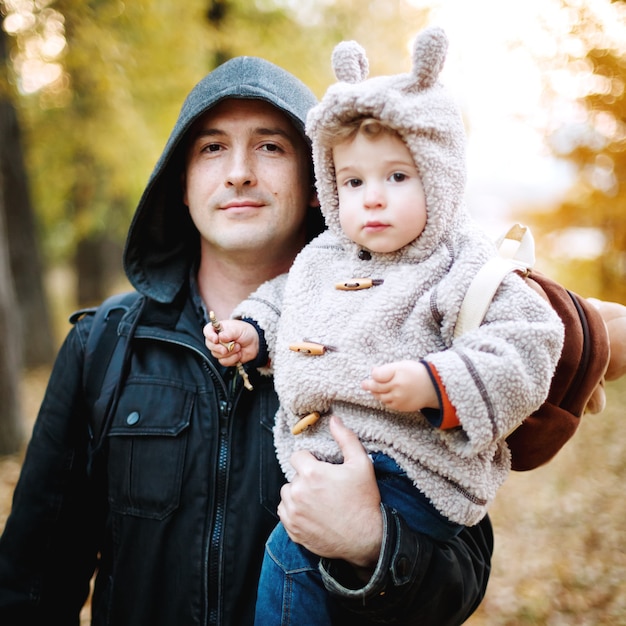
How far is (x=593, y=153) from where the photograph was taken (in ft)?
21.8

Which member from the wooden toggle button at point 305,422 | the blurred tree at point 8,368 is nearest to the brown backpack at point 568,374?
the wooden toggle button at point 305,422

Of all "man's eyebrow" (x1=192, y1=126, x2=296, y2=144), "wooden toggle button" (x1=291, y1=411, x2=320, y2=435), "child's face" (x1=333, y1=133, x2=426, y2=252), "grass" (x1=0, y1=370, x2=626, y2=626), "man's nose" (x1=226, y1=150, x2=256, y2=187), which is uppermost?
"man's eyebrow" (x1=192, y1=126, x2=296, y2=144)

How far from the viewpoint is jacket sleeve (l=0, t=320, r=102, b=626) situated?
212 centimetres

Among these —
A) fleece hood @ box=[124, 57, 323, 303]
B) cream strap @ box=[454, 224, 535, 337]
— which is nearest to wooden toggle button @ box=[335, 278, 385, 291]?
cream strap @ box=[454, 224, 535, 337]

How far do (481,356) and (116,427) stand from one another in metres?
1.34

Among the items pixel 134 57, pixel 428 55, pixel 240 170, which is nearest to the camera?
pixel 428 55

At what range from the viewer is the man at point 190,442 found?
1.88 metres

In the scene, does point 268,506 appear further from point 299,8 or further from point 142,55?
point 299,8

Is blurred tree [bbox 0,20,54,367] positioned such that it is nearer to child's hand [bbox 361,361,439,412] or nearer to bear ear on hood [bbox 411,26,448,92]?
bear ear on hood [bbox 411,26,448,92]

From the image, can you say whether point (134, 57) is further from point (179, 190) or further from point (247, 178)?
point (247, 178)

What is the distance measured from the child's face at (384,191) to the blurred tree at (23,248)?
8.40 m

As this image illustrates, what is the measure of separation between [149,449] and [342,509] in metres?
0.79

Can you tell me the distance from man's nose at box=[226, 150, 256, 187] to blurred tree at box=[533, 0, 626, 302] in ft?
14.8

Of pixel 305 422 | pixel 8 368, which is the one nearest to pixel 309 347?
pixel 305 422
